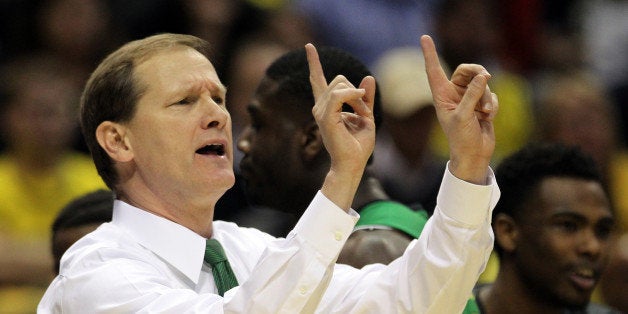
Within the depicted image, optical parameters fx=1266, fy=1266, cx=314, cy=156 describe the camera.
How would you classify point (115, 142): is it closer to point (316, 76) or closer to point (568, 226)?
point (316, 76)

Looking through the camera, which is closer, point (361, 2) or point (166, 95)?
point (166, 95)

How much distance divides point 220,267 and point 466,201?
0.88 m

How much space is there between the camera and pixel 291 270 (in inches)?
132

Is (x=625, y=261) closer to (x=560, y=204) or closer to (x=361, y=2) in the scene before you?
(x=560, y=204)

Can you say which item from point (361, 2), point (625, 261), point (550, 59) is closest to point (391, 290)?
point (625, 261)

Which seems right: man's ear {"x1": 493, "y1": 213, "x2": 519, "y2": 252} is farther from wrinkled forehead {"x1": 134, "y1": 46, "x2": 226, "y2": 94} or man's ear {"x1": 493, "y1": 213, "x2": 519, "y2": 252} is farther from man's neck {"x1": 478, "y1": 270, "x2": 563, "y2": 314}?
wrinkled forehead {"x1": 134, "y1": 46, "x2": 226, "y2": 94}

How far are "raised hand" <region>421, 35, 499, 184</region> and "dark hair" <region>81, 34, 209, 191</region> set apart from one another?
0.98 metres

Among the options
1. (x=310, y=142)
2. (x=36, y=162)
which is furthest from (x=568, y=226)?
(x=36, y=162)

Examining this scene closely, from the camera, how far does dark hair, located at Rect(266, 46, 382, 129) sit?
5.07 metres

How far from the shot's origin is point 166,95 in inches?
156

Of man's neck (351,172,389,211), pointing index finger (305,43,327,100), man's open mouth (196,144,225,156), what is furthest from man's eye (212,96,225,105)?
man's neck (351,172,389,211)

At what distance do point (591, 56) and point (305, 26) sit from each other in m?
2.19

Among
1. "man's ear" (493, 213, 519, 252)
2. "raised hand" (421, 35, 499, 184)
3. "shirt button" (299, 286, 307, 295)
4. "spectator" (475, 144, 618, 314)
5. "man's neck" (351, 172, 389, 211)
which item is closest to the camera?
"shirt button" (299, 286, 307, 295)

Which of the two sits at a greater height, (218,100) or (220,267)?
(218,100)
